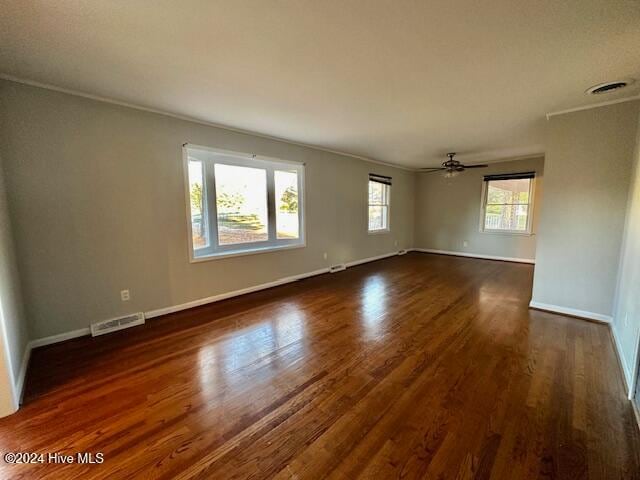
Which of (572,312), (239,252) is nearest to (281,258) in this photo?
(239,252)

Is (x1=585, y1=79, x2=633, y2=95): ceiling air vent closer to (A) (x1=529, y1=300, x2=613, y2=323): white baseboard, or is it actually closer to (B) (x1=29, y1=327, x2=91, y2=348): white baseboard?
(A) (x1=529, y1=300, x2=613, y2=323): white baseboard

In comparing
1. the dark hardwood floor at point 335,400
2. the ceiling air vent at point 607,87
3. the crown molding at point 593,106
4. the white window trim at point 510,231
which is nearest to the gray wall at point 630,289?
the dark hardwood floor at point 335,400

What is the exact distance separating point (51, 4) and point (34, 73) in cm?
115

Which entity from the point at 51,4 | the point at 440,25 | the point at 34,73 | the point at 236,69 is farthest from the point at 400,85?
the point at 34,73

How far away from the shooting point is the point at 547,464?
136 cm

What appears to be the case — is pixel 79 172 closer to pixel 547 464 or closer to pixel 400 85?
pixel 400 85

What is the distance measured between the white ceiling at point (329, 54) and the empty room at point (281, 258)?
0.02 metres

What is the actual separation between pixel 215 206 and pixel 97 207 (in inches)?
51.0

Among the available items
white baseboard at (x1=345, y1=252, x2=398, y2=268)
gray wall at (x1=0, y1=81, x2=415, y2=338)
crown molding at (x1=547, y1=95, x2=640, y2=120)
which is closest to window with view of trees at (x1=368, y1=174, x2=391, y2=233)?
white baseboard at (x1=345, y1=252, x2=398, y2=268)

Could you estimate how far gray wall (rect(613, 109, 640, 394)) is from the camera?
1990 mm

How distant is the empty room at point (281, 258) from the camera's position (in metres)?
1.50

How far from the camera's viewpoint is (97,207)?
2775 mm

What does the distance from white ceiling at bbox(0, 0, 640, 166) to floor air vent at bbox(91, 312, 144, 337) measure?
2.26 m

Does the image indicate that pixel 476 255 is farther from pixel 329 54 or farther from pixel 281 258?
pixel 329 54
